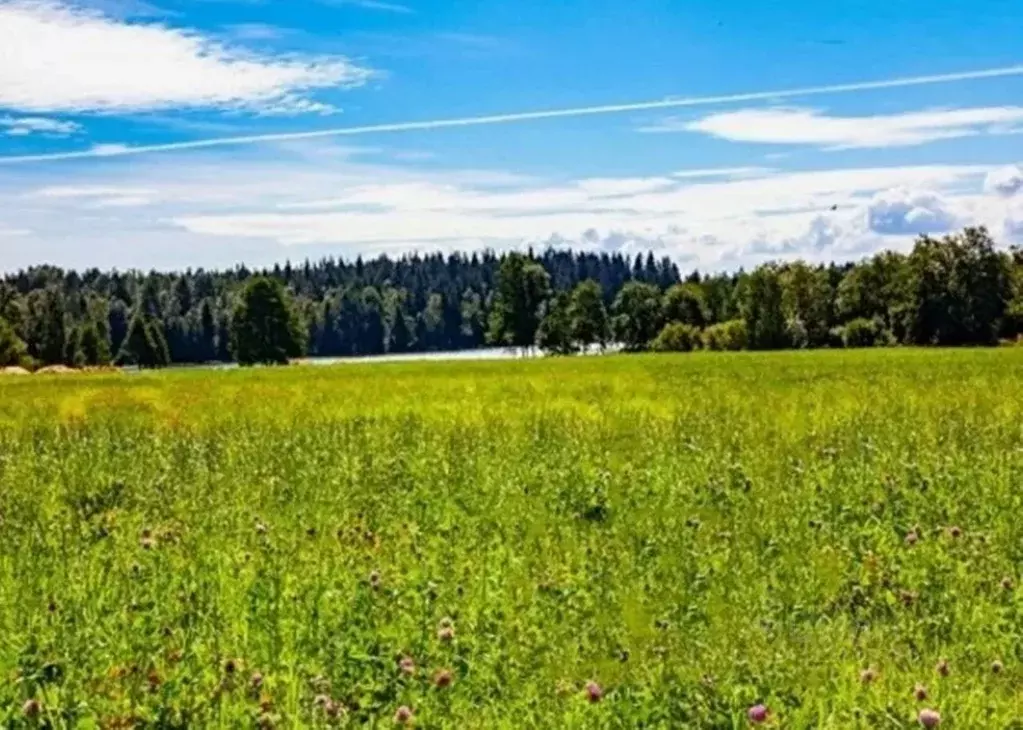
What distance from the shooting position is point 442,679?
6664mm

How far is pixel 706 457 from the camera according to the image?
51.1 feet

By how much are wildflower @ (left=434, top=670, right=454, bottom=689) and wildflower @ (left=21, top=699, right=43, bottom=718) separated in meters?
2.22

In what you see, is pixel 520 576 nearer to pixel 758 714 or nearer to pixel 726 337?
pixel 758 714

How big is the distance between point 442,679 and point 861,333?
114853 mm

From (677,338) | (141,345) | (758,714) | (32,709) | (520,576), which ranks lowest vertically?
(677,338)


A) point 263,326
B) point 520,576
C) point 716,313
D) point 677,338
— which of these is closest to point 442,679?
point 520,576

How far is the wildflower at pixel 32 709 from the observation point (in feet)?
19.6

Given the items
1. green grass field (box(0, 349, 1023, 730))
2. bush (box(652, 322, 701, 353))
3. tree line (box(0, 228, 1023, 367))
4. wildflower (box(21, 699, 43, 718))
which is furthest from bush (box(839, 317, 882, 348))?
wildflower (box(21, 699, 43, 718))

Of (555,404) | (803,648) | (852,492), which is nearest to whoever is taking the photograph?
(803,648)

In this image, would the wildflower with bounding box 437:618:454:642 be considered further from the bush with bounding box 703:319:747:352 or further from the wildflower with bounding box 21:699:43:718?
the bush with bounding box 703:319:747:352

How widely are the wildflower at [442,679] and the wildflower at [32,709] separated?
2.22 meters

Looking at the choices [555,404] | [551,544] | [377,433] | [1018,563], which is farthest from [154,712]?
[555,404]

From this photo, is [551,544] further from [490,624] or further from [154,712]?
[154,712]

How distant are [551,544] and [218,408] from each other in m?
21.6
